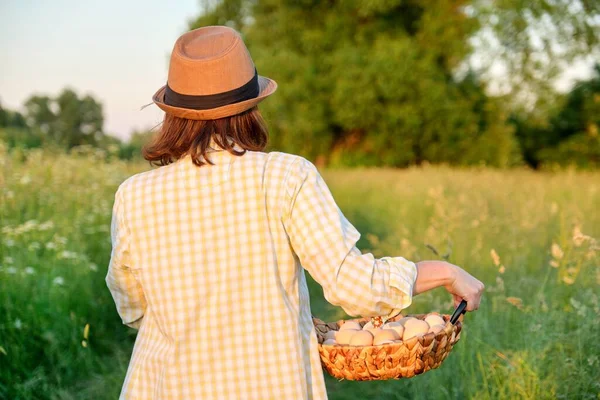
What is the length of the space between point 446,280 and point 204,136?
0.77 metres

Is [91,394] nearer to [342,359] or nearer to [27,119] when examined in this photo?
[342,359]

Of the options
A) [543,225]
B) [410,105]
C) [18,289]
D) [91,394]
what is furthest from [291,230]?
[410,105]

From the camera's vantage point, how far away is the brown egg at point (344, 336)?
2.35m

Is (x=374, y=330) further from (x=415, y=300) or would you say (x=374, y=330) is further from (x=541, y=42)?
(x=541, y=42)

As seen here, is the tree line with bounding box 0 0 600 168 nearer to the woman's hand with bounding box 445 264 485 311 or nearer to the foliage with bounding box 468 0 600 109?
the foliage with bounding box 468 0 600 109

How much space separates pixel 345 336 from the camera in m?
2.37

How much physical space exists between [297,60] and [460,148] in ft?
22.1

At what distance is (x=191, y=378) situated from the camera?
6.53 feet

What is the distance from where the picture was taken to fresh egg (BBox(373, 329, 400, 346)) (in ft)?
7.44

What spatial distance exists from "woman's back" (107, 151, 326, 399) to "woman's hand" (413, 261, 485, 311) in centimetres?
36

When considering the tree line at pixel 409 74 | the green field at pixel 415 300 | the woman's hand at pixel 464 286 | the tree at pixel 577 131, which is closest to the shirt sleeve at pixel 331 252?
the woman's hand at pixel 464 286

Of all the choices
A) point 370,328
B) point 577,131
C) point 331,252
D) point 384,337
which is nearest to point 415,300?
point 370,328

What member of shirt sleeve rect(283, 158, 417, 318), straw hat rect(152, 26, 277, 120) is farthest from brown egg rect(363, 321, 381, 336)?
straw hat rect(152, 26, 277, 120)

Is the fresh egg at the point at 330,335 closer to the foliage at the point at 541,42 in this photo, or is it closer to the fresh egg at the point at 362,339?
the fresh egg at the point at 362,339
